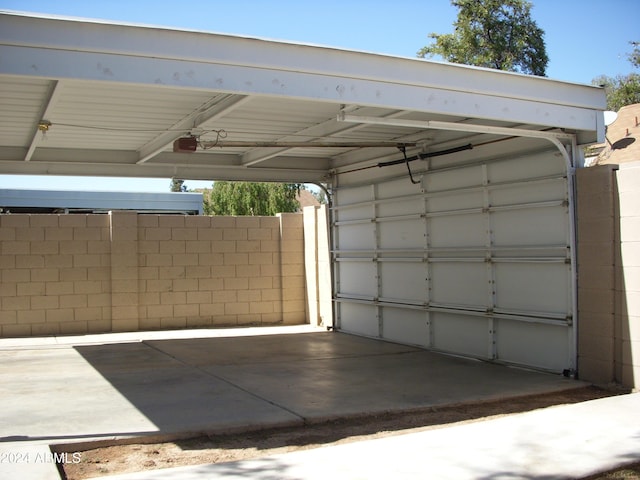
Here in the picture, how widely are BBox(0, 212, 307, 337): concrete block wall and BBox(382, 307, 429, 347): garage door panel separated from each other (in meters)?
3.38

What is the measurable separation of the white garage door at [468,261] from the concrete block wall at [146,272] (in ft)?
7.01

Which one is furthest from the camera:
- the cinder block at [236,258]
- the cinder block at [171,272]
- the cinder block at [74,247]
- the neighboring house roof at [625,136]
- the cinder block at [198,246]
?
the cinder block at [236,258]

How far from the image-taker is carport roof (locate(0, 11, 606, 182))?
5.54m

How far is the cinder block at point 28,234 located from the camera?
12445mm

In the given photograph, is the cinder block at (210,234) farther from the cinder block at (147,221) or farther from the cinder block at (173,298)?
the cinder block at (173,298)

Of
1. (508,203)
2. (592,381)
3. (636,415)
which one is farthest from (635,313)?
(508,203)

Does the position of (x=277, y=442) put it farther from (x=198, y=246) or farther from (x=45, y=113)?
(x=198, y=246)

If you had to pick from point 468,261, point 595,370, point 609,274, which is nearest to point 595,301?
point 609,274

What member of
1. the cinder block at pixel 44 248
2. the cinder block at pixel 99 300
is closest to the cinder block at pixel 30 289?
the cinder block at pixel 44 248

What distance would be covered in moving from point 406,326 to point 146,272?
17.8ft

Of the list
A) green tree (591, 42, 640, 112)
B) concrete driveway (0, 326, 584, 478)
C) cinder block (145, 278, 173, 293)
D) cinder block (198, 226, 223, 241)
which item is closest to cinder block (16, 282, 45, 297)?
concrete driveway (0, 326, 584, 478)

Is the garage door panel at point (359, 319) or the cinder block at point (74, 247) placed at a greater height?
the cinder block at point (74, 247)

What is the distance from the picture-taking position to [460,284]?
9.98m

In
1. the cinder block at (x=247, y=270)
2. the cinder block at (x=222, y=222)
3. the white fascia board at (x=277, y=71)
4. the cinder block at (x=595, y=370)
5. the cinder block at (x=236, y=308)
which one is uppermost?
the white fascia board at (x=277, y=71)
